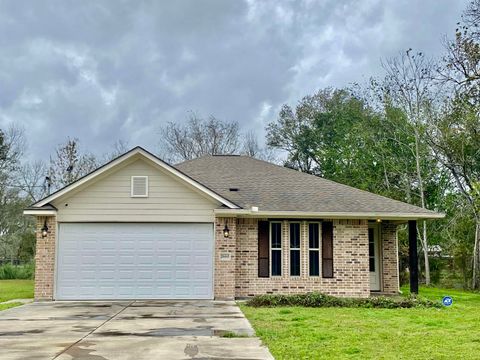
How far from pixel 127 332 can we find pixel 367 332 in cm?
388

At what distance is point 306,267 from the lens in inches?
589

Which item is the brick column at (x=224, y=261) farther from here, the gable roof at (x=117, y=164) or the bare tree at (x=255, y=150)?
the bare tree at (x=255, y=150)

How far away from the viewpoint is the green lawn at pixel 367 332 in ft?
22.7

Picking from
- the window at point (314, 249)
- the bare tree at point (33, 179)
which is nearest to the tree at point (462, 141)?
the window at point (314, 249)

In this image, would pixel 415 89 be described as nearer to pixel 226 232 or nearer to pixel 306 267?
pixel 306 267

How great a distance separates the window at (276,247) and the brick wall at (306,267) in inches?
4.7

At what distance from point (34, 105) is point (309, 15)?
21.1 m

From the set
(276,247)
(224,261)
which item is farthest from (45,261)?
(276,247)

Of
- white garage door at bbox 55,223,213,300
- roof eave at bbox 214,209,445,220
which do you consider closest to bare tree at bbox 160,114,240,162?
roof eave at bbox 214,209,445,220

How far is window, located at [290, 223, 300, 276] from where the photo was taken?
1498 cm

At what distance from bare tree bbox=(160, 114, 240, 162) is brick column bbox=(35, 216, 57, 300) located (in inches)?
947

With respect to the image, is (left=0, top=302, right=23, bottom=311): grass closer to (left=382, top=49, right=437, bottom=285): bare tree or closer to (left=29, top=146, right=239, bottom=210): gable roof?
(left=29, top=146, right=239, bottom=210): gable roof

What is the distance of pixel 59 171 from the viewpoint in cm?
3269

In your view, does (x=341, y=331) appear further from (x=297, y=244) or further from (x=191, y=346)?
(x=297, y=244)
